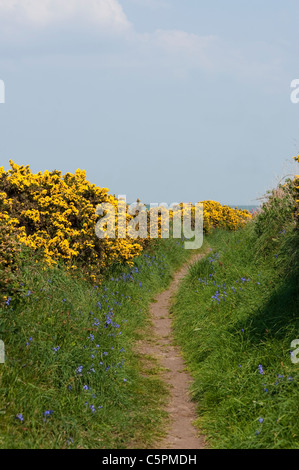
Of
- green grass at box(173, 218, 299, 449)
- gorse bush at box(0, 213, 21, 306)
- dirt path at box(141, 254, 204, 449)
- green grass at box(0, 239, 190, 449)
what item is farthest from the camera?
gorse bush at box(0, 213, 21, 306)

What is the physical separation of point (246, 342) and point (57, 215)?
526cm

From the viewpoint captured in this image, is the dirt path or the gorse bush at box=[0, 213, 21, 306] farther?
the gorse bush at box=[0, 213, 21, 306]

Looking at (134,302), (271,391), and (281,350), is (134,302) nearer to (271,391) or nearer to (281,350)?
(281,350)

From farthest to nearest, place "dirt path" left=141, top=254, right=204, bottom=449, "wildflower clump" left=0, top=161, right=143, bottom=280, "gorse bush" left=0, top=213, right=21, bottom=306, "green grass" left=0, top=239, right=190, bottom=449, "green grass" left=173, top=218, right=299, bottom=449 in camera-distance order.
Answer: "wildflower clump" left=0, top=161, right=143, bottom=280 → "gorse bush" left=0, top=213, right=21, bottom=306 → "dirt path" left=141, top=254, right=204, bottom=449 → "green grass" left=173, top=218, right=299, bottom=449 → "green grass" left=0, top=239, right=190, bottom=449

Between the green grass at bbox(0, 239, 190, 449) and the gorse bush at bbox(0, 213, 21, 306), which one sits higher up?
the gorse bush at bbox(0, 213, 21, 306)

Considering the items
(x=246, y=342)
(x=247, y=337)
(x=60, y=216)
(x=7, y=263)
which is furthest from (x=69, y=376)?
(x=60, y=216)

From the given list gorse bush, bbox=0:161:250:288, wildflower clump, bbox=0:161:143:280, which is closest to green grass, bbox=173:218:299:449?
gorse bush, bbox=0:161:250:288

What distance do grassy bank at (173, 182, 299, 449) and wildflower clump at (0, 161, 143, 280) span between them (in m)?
2.65

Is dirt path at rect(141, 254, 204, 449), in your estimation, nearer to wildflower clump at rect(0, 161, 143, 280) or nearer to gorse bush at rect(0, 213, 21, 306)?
wildflower clump at rect(0, 161, 143, 280)

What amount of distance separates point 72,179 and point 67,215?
1527 millimetres

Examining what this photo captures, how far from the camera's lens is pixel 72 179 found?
1261cm

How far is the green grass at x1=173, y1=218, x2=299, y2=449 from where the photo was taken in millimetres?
6008

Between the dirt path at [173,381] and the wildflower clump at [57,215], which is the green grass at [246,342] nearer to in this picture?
the dirt path at [173,381]

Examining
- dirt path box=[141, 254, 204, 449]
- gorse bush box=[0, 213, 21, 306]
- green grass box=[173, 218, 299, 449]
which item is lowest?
dirt path box=[141, 254, 204, 449]
